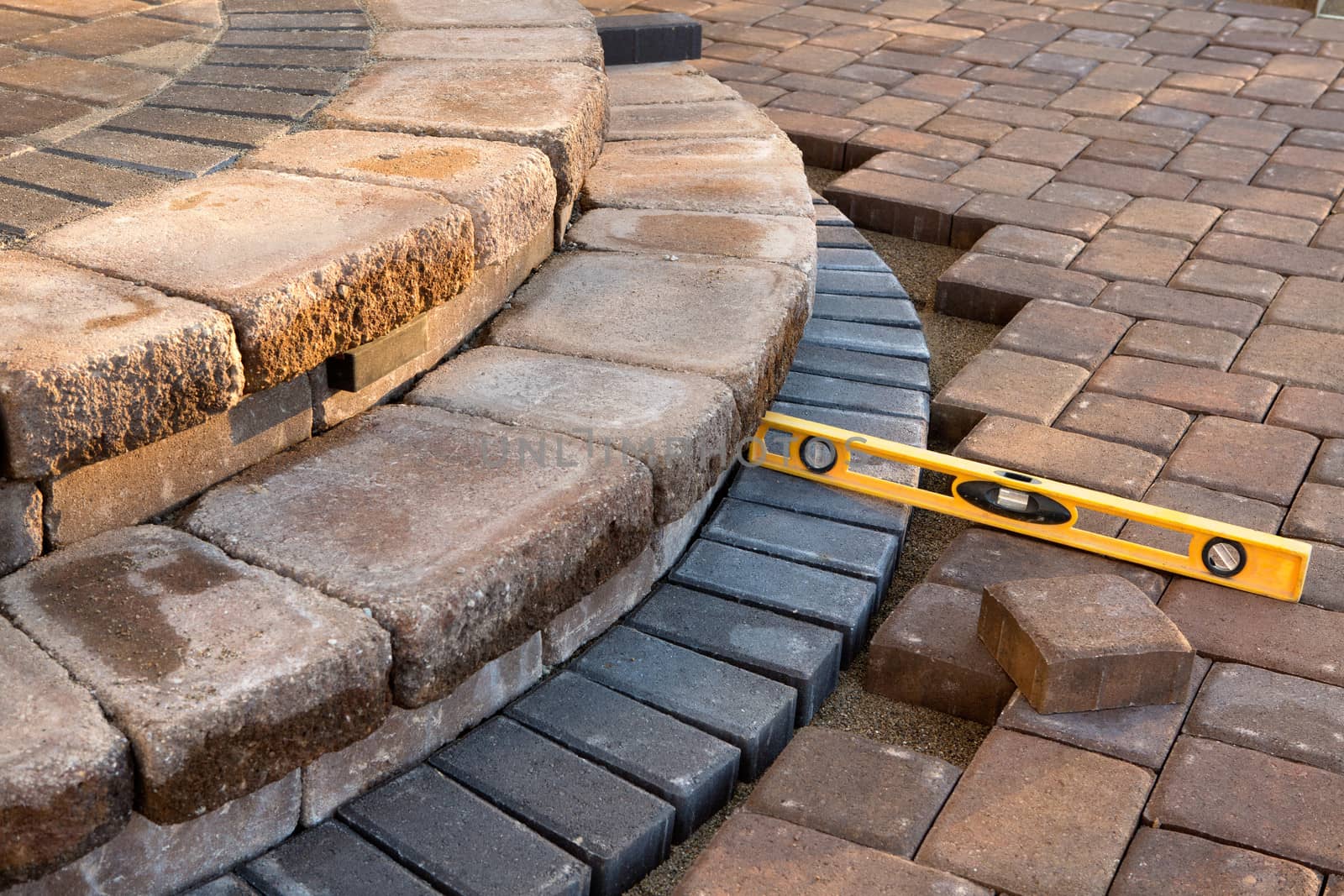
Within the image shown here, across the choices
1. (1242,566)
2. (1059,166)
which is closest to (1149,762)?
(1242,566)

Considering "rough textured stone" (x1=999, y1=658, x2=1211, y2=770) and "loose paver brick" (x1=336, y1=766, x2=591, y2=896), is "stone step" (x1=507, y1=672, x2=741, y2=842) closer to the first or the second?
"loose paver brick" (x1=336, y1=766, x2=591, y2=896)

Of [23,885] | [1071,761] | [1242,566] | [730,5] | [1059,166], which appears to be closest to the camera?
[23,885]

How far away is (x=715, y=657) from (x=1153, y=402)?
55.3 inches

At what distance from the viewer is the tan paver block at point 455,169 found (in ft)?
7.56

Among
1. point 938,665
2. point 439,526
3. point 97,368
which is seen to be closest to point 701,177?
point 938,665

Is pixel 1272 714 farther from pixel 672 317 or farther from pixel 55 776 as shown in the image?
pixel 55 776

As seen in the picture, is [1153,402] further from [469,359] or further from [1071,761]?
[469,359]

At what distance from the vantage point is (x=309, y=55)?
10.2 feet

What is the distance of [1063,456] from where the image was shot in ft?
8.99

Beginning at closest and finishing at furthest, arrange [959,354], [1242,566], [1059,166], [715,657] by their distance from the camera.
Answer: [715,657], [1242,566], [959,354], [1059,166]

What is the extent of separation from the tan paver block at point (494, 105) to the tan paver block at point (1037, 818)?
1405 millimetres

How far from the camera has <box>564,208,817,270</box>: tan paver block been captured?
277 centimetres

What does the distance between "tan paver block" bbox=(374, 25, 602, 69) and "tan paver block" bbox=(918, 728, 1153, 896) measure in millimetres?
1914

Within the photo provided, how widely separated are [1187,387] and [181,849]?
2.37 meters
